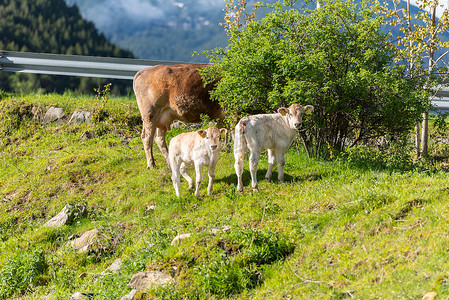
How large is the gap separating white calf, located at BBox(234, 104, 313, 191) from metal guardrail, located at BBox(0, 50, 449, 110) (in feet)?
22.7

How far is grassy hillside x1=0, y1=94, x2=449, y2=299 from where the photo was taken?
636 cm

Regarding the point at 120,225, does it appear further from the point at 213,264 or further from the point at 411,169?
the point at 411,169

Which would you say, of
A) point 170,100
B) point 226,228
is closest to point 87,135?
point 170,100

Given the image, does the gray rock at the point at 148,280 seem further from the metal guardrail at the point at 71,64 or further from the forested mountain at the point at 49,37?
the forested mountain at the point at 49,37

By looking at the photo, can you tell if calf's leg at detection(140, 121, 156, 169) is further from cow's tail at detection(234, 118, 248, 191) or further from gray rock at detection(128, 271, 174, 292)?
gray rock at detection(128, 271, 174, 292)

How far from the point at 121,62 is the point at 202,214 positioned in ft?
26.8

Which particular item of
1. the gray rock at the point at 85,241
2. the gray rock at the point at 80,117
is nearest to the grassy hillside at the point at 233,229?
the gray rock at the point at 85,241

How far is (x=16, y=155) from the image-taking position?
14719mm

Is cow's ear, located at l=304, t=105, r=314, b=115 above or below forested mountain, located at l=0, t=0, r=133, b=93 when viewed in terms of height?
below

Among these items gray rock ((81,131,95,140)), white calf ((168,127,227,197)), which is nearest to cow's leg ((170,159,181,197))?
white calf ((168,127,227,197))

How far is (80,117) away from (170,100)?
14.7 feet

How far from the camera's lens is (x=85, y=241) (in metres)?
9.61

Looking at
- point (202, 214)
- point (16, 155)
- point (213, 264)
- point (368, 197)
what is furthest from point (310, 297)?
point (16, 155)

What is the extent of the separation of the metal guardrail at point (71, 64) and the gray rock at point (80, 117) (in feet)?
3.72
